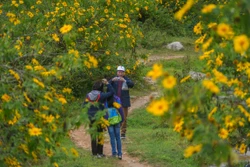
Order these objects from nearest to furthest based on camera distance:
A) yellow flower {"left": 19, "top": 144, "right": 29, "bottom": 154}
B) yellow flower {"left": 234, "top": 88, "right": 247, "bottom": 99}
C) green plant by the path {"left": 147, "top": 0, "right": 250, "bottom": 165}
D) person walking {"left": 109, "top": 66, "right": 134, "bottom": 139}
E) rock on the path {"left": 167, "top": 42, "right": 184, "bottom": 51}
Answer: green plant by the path {"left": 147, "top": 0, "right": 250, "bottom": 165} → yellow flower {"left": 19, "top": 144, "right": 29, "bottom": 154} → yellow flower {"left": 234, "top": 88, "right": 247, "bottom": 99} → person walking {"left": 109, "top": 66, "right": 134, "bottom": 139} → rock on the path {"left": 167, "top": 42, "right": 184, "bottom": 51}

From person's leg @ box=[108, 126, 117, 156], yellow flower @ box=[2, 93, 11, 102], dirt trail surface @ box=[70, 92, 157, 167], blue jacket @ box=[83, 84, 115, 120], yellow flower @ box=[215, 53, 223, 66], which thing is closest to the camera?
yellow flower @ box=[2, 93, 11, 102]

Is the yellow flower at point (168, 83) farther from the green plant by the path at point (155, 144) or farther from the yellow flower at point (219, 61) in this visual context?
the green plant by the path at point (155, 144)

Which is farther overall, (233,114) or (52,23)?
(52,23)

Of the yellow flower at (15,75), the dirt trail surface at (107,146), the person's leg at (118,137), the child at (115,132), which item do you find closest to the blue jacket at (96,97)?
the child at (115,132)

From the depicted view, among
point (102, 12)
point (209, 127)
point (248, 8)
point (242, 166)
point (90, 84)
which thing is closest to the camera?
point (248, 8)

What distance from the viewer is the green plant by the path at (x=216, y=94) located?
12.3 feet

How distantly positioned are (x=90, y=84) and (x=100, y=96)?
21.2 ft

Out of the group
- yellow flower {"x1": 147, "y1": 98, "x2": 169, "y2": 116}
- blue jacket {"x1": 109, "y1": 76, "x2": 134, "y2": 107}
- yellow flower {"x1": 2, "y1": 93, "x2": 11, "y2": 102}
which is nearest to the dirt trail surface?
blue jacket {"x1": 109, "y1": 76, "x2": 134, "y2": 107}

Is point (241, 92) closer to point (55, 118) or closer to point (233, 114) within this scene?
point (233, 114)

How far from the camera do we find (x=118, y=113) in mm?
9961

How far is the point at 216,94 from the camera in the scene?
5090 mm

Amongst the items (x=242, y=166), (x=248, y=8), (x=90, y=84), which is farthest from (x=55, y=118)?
(x=90, y=84)

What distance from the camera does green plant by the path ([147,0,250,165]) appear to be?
12.3ft

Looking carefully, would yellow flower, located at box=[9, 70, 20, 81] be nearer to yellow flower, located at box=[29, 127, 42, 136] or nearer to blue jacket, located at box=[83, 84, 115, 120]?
yellow flower, located at box=[29, 127, 42, 136]
